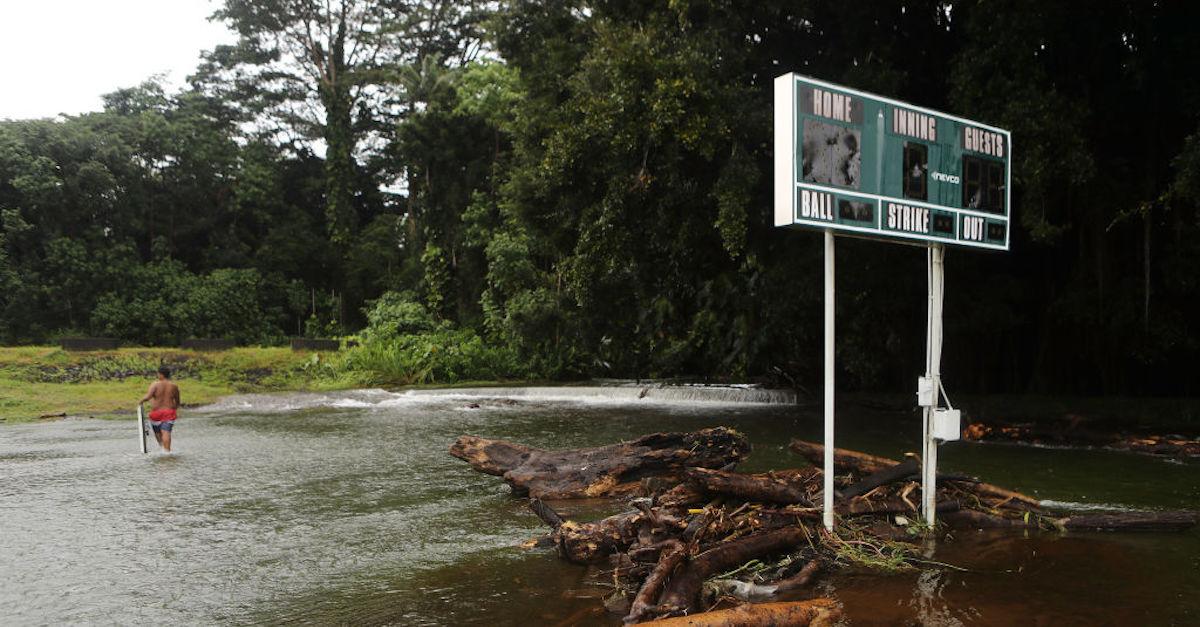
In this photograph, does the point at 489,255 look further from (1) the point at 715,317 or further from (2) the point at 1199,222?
(2) the point at 1199,222

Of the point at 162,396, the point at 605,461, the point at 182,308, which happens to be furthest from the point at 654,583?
the point at 182,308

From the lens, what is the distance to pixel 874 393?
21500 mm

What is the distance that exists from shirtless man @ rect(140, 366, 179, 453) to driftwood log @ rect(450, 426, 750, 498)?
633 cm

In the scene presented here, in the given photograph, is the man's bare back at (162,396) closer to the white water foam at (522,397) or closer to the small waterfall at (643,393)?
the white water foam at (522,397)

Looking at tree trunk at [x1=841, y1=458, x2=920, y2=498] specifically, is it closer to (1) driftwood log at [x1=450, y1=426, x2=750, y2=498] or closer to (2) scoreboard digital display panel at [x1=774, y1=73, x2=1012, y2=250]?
(1) driftwood log at [x1=450, y1=426, x2=750, y2=498]

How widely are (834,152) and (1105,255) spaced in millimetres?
11806

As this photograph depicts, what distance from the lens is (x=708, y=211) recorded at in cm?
1773

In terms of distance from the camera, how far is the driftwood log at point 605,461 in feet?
30.0

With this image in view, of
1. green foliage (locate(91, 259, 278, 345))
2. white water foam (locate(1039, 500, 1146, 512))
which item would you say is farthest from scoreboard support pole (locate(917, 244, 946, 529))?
green foliage (locate(91, 259, 278, 345))

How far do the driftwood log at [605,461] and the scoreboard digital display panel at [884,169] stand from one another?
9.86 feet

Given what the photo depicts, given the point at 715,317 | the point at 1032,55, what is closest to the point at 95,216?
the point at 715,317

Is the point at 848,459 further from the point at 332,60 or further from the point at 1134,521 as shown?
the point at 332,60

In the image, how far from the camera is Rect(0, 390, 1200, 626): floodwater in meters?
5.79

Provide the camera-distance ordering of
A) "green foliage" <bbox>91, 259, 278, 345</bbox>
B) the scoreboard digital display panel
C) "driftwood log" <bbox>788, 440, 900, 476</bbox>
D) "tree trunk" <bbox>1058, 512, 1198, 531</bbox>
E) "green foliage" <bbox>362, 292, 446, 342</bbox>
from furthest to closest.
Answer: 1. "green foliage" <bbox>91, 259, 278, 345</bbox>
2. "green foliage" <bbox>362, 292, 446, 342</bbox>
3. "driftwood log" <bbox>788, 440, 900, 476</bbox>
4. "tree trunk" <bbox>1058, 512, 1198, 531</bbox>
5. the scoreboard digital display panel
